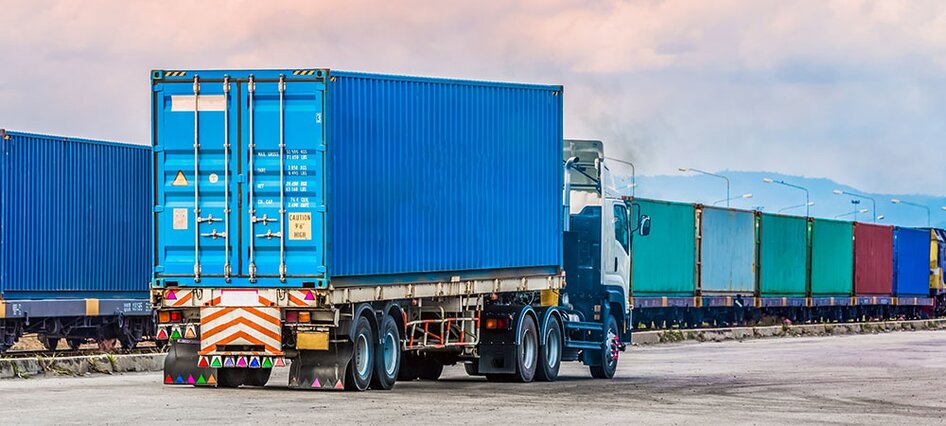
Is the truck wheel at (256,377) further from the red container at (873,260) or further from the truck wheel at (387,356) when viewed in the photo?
the red container at (873,260)

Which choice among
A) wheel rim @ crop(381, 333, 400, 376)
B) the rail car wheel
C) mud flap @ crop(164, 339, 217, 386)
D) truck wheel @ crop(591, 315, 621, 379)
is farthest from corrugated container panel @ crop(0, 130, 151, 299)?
truck wheel @ crop(591, 315, 621, 379)

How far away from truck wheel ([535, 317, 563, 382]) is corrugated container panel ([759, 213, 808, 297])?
25.9m

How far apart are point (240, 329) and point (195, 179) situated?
178 cm

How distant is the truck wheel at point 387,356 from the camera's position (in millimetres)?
20672

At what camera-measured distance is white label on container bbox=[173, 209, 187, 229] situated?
65.2ft

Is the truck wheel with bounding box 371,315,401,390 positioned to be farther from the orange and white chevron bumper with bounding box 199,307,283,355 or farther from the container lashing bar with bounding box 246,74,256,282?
the container lashing bar with bounding box 246,74,256,282

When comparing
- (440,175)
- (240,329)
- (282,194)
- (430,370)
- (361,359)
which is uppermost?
(440,175)

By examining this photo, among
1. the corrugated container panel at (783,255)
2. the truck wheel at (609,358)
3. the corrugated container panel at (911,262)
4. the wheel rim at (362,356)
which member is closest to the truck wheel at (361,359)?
the wheel rim at (362,356)

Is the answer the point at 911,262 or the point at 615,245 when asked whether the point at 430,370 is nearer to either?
the point at 615,245

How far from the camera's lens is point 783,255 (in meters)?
52.0

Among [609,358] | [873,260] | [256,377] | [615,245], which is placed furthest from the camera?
[873,260]

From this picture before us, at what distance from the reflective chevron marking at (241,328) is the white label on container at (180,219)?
0.99 metres

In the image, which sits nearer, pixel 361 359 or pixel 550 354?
pixel 361 359

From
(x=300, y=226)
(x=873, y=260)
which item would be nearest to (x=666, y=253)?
(x=873, y=260)
